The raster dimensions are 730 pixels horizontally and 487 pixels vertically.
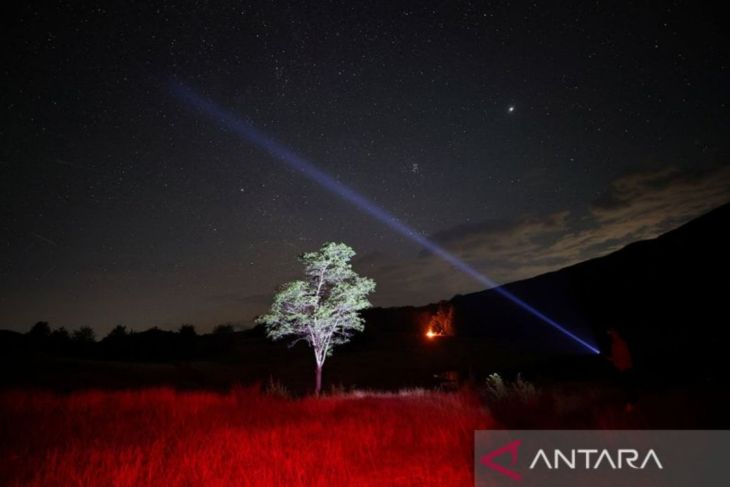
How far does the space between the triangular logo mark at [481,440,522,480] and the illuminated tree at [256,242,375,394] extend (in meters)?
11.8

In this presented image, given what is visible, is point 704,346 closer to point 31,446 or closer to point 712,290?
point 712,290

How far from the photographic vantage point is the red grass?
4465 mm

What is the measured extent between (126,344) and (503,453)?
42883mm

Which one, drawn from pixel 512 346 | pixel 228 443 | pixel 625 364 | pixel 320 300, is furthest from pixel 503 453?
pixel 512 346

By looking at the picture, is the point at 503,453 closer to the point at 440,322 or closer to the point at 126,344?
the point at 126,344

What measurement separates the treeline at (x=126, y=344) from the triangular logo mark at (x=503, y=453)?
39128 millimetres

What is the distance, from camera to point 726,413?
694 cm

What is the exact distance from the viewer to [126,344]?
128 ft

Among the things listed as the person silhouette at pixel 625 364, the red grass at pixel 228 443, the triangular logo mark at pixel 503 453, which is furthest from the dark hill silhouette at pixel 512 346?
the red grass at pixel 228 443

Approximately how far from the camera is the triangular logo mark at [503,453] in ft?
16.7

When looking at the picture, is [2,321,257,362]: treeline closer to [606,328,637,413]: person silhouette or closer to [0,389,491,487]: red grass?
[0,389,491,487]: red grass

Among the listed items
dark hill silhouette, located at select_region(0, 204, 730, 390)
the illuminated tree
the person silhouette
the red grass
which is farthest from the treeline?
the person silhouette

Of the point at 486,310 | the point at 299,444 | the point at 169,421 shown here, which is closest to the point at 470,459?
the point at 299,444

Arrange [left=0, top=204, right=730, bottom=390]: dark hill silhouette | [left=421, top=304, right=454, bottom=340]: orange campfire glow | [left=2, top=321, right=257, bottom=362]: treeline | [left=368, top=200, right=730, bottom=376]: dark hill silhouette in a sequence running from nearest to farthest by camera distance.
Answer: [left=368, top=200, right=730, bottom=376]: dark hill silhouette, [left=0, top=204, right=730, bottom=390]: dark hill silhouette, [left=2, top=321, right=257, bottom=362]: treeline, [left=421, top=304, right=454, bottom=340]: orange campfire glow
